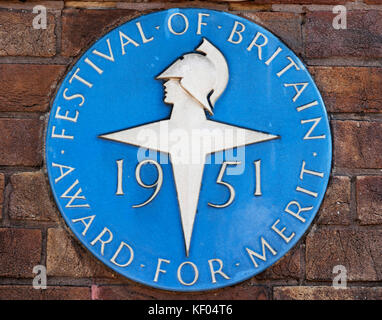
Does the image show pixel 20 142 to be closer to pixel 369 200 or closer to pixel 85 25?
pixel 85 25

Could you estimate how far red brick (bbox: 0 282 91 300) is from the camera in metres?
1.26

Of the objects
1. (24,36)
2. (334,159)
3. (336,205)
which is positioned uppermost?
(24,36)

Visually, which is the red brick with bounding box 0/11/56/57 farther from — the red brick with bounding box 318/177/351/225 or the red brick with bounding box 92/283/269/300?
the red brick with bounding box 318/177/351/225

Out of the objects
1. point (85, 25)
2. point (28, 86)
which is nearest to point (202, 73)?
point (85, 25)

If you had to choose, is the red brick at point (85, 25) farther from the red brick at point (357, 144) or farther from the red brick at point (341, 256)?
the red brick at point (341, 256)

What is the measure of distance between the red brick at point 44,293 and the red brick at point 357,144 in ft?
2.10

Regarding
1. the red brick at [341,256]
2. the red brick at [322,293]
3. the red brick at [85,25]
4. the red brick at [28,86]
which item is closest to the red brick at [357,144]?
the red brick at [341,256]

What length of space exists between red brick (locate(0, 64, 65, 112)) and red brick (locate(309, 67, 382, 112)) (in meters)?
0.60

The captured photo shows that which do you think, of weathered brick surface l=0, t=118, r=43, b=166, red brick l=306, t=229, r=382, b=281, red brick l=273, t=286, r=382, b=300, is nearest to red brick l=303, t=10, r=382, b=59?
red brick l=306, t=229, r=382, b=281

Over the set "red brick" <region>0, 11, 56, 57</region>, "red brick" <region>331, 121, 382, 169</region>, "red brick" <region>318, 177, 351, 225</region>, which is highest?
"red brick" <region>0, 11, 56, 57</region>

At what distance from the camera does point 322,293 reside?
4.17ft

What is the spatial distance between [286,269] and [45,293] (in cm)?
54

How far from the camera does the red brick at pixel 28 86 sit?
4.30 feet

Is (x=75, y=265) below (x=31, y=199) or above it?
below
